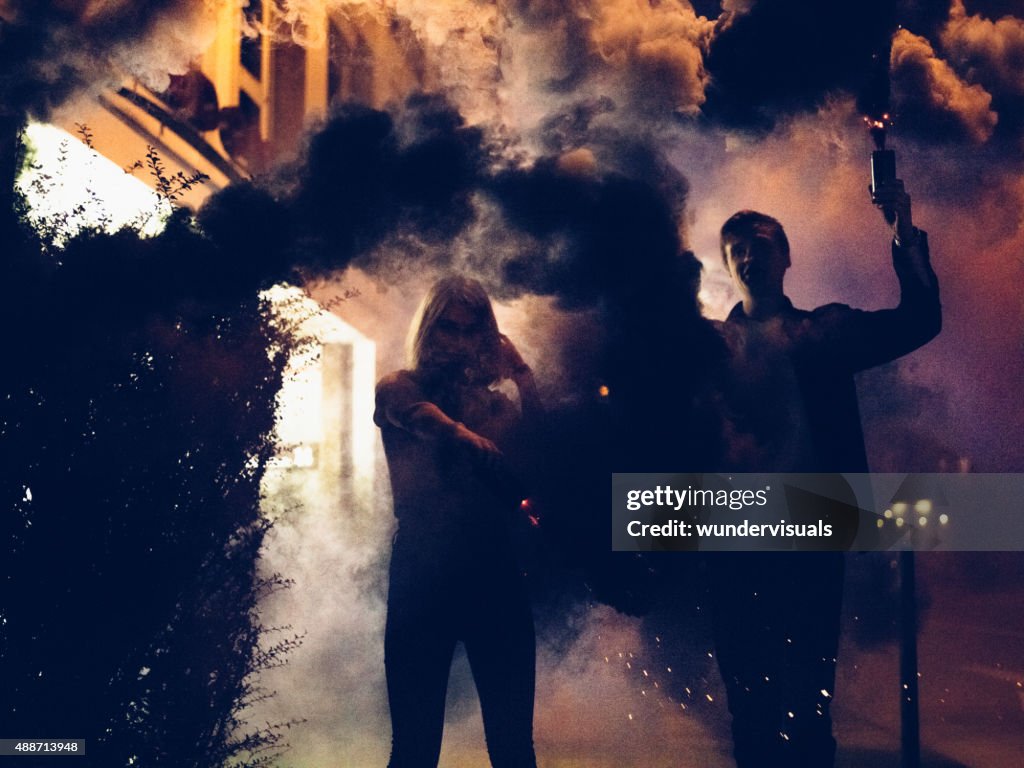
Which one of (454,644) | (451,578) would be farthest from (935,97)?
(454,644)

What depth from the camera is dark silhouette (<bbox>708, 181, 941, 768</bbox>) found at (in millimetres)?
4691

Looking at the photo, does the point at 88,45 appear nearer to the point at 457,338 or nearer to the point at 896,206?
the point at 457,338

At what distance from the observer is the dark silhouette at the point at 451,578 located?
4691 mm

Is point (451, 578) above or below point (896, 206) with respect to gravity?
below

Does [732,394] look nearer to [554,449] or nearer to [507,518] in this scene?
[554,449]

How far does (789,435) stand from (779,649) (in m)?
1.19

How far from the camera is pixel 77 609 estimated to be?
427 centimetres

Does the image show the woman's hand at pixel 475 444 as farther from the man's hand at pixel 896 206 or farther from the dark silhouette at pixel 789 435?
the man's hand at pixel 896 206

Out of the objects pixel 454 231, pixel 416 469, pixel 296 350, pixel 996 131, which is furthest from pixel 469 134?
pixel 996 131

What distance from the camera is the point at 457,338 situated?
4.85m

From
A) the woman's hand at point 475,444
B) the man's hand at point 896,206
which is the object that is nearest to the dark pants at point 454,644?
the woman's hand at point 475,444

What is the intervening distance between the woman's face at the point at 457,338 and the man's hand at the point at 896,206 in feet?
7.90

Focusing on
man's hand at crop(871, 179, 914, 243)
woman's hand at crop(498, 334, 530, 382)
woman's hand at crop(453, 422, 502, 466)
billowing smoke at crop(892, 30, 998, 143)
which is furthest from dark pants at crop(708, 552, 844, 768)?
billowing smoke at crop(892, 30, 998, 143)

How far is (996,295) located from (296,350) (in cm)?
410
